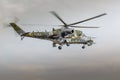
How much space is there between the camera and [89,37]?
190125mm

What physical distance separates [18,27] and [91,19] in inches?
788

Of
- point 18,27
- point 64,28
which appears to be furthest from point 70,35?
point 18,27

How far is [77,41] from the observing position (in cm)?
18600

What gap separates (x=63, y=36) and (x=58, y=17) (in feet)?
19.1

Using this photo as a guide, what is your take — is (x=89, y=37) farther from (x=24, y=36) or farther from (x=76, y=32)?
(x=24, y=36)

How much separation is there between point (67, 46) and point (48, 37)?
19.3 ft

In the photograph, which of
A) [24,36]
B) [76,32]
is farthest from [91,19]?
[24,36]

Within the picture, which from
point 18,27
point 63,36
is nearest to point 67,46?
point 63,36

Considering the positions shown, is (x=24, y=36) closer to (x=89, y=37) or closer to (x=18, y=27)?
(x=18, y=27)

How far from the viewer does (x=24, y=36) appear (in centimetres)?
18238

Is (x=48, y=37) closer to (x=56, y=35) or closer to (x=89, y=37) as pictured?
(x=56, y=35)

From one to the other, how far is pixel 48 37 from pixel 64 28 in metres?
5.64

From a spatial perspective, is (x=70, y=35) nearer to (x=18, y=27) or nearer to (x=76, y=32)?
(x=76, y=32)

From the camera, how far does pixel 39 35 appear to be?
182125mm
